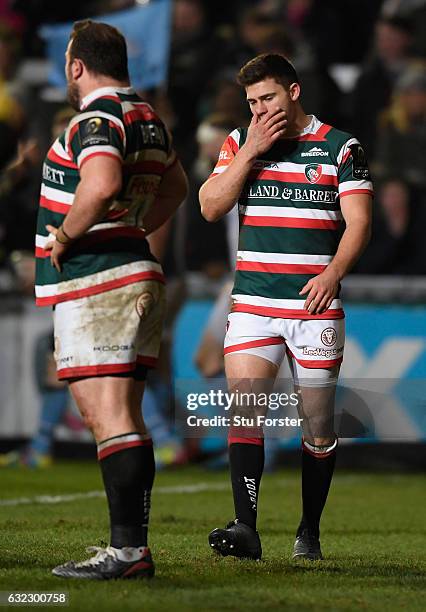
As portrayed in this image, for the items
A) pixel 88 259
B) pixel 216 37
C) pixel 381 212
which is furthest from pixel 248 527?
pixel 216 37

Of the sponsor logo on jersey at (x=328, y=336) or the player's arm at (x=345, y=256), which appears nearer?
the player's arm at (x=345, y=256)

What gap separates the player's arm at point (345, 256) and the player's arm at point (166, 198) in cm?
73

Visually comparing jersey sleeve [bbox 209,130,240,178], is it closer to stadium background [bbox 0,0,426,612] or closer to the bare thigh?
stadium background [bbox 0,0,426,612]

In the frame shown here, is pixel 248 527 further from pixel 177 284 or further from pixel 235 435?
pixel 177 284

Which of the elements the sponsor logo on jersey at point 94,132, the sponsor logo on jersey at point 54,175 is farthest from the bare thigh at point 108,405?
the sponsor logo on jersey at point 94,132

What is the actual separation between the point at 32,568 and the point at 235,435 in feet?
3.84

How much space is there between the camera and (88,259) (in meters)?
5.54

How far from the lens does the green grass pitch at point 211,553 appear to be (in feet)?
17.1

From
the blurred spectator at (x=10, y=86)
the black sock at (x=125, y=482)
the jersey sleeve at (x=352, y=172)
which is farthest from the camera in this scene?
the blurred spectator at (x=10, y=86)

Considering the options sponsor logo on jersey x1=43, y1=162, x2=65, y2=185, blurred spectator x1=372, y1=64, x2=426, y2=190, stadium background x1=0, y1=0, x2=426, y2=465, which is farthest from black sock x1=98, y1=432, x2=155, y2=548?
blurred spectator x1=372, y1=64, x2=426, y2=190

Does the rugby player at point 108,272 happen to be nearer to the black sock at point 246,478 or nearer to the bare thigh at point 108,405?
the bare thigh at point 108,405

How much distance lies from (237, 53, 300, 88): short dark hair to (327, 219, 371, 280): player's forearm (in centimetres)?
76

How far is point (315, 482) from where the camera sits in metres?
6.52
